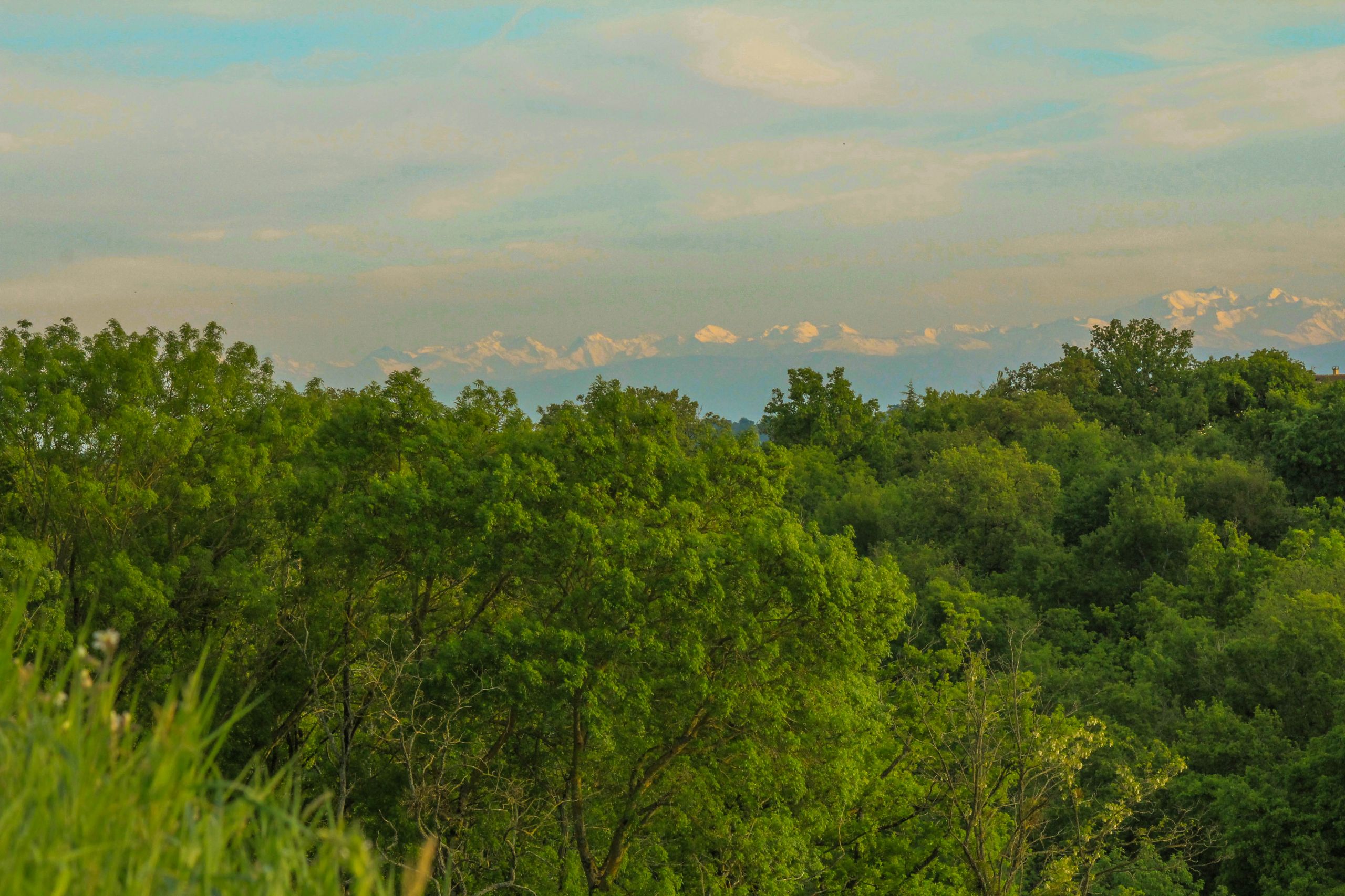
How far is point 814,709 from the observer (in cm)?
1834

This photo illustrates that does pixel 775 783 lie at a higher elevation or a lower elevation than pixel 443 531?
lower

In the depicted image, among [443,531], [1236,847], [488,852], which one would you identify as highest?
[443,531]

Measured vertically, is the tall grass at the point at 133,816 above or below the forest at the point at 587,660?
above

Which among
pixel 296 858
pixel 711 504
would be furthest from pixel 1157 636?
pixel 296 858

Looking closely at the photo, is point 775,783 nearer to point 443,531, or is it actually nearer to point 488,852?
point 488,852

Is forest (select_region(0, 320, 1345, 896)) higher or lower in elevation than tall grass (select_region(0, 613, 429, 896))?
lower

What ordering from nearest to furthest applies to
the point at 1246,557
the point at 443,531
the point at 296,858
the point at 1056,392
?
the point at 296,858, the point at 443,531, the point at 1246,557, the point at 1056,392

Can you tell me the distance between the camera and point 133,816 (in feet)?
9.34

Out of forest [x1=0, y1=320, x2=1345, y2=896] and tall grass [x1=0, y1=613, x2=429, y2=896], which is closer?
tall grass [x1=0, y1=613, x2=429, y2=896]

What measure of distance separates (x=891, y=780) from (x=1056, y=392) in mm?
61002

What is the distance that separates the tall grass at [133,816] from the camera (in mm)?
2766

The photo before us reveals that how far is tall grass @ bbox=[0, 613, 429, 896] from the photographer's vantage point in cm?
277

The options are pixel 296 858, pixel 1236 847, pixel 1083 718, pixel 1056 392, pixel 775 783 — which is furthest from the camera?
pixel 1056 392

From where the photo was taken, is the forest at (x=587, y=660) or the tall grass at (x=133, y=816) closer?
the tall grass at (x=133, y=816)
